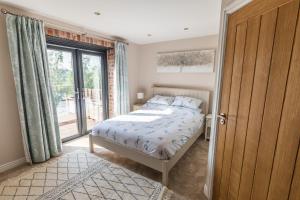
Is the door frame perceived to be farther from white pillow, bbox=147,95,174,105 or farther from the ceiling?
white pillow, bbox=147,95,174,105

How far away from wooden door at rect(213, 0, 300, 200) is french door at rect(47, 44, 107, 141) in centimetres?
289

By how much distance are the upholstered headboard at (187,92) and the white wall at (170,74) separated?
154 millimetres

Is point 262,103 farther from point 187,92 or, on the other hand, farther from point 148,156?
point 187,92

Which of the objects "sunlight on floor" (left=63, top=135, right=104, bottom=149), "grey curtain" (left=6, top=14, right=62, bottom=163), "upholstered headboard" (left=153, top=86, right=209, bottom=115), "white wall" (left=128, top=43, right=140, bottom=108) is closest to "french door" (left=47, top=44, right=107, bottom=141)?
"sunlight on floor" (left=63, top=135, right=104, bottom=149)

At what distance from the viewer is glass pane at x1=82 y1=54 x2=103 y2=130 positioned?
3.44 metres

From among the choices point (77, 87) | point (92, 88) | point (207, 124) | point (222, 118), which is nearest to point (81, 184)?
point (222, 118)

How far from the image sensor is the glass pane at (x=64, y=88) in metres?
2.89

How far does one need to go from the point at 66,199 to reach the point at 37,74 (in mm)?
1785

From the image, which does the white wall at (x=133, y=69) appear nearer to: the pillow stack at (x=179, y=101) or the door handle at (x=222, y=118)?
the pillow stack at (x=179, y=101)

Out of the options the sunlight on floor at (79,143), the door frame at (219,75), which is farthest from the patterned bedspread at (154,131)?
the sunlight on floor at (79,143)

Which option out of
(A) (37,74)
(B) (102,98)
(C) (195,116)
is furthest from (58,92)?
(C) (195,116)

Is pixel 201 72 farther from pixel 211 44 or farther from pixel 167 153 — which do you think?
pixel 167 153

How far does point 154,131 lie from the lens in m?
2.22

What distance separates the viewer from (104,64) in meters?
3.80
